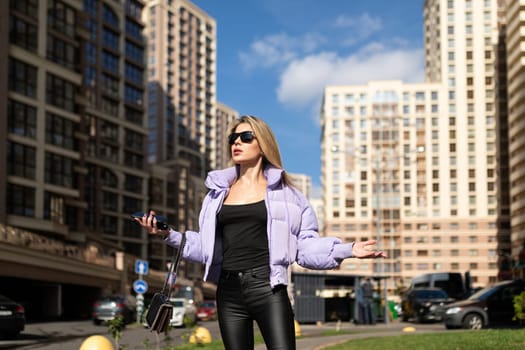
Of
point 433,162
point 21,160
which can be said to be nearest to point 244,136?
point 21,160

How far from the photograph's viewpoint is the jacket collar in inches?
190

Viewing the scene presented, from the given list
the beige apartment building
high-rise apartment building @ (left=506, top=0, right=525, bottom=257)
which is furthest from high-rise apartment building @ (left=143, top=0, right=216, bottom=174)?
high-rise apartment building @ (left=506, top=0, right=525, bottom=257)

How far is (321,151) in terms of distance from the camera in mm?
154750

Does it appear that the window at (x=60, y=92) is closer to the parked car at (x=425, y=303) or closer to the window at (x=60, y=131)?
the window at (x=60, y=131)

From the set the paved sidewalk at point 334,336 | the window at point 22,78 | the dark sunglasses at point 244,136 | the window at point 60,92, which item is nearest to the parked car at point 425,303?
the paved sidewalk at point 334,336

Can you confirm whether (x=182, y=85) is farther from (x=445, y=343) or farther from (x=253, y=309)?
(x=253, y=309)

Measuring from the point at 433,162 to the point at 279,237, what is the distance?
451 feet

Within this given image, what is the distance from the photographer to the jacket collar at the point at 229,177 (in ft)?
15.9

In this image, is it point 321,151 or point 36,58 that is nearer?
point 36,58

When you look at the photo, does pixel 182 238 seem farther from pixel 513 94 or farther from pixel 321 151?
pixel 321 151

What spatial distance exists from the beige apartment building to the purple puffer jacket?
129m

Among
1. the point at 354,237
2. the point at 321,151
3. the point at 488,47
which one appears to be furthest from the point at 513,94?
the point at 321,151

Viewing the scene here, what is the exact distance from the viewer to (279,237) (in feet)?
15.1

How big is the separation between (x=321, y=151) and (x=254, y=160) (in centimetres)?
15028
